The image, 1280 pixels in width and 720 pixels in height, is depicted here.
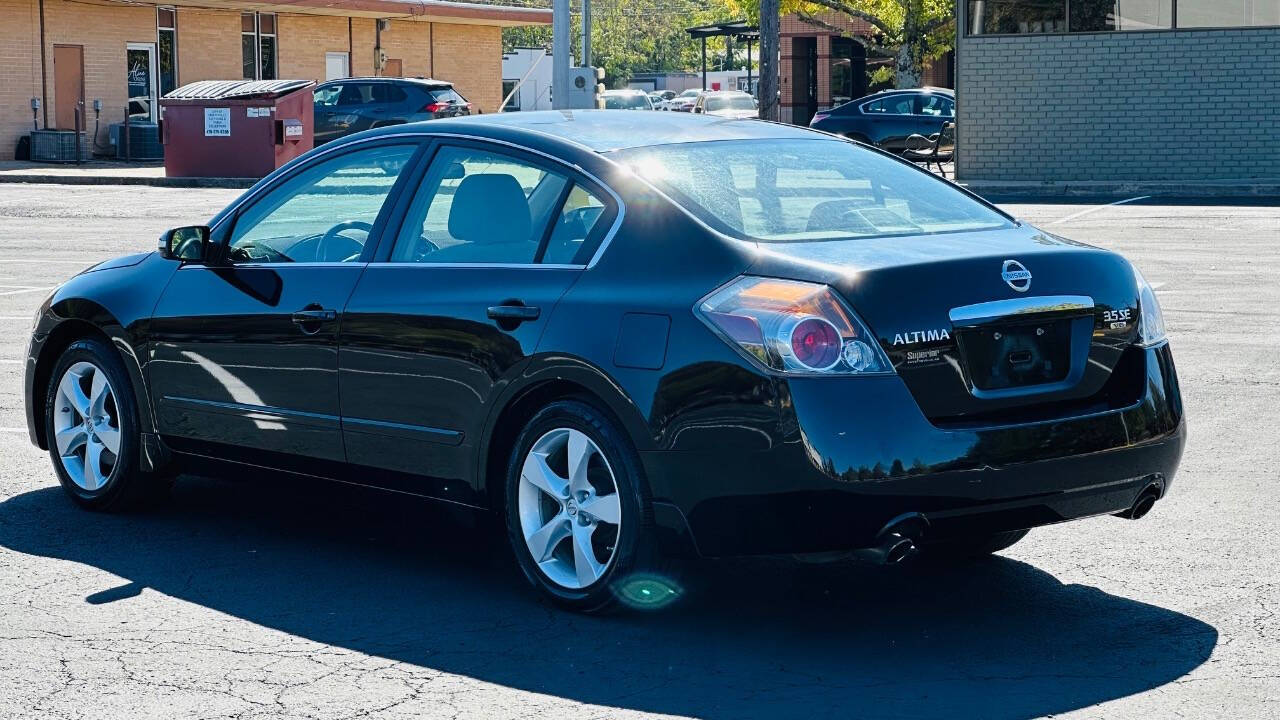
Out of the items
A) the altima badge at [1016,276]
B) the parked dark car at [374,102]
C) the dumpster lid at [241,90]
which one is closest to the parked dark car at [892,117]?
the parked dark car at [374,102]

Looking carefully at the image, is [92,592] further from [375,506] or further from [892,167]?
[892,167]

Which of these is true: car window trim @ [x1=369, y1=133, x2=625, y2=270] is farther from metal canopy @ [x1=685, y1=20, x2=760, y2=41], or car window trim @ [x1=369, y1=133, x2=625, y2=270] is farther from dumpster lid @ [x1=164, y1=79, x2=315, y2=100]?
metal canopy @ [x1=685, y1=20, x2=760, y2=41]

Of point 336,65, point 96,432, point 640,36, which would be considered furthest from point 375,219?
point 640,36

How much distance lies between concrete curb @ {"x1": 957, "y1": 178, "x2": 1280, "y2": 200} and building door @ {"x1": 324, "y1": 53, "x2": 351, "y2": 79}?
2313cm

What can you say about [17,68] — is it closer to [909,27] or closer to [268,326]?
[909,27]

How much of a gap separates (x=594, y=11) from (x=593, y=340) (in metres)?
127

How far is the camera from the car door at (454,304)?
5.49 m

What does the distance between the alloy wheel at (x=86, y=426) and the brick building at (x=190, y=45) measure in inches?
1309

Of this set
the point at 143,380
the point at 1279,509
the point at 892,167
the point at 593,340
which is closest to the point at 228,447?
the point at 143,380

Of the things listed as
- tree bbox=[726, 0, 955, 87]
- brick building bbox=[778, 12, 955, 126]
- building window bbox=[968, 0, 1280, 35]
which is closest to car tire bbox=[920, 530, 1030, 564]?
building window bbox=[968, 0, 1280, 35]

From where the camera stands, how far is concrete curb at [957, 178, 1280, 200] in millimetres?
27081

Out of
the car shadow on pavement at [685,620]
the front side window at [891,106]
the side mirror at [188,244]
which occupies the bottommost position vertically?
the car shadow on pavement at [685,620]

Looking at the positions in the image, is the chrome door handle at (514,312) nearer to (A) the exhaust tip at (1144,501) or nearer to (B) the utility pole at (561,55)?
(A) the exhaust tip at (1144,501)

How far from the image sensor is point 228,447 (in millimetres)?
6461
